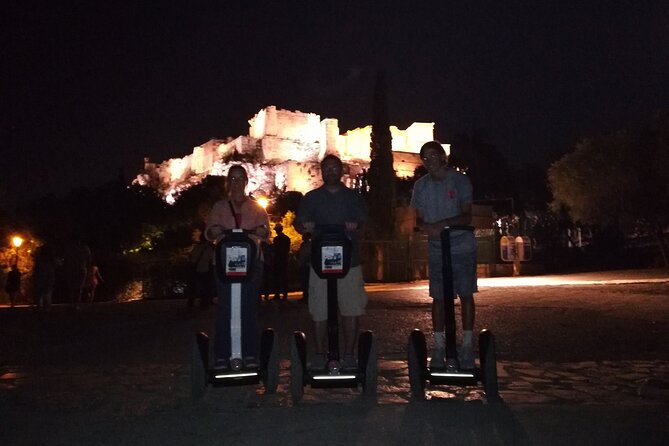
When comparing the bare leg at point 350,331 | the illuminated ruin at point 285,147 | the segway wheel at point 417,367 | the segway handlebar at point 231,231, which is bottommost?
the segway wheel at point 417,367

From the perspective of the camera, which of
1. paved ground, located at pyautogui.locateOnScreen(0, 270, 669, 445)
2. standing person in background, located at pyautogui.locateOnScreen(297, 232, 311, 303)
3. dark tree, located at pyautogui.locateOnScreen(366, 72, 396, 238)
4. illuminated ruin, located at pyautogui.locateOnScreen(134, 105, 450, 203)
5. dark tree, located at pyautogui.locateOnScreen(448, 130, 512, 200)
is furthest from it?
illuminated ruin, located at pyautogui.locateOnScreen(134, 105, 450, 203)

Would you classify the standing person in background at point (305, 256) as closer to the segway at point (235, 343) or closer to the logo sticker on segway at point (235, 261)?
the segway at point (235, 343)

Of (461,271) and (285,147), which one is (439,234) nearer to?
(461,271)

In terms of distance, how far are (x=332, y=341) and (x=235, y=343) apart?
26.8 inches

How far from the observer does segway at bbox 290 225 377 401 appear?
405 centimetres

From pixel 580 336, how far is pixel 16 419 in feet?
18.5

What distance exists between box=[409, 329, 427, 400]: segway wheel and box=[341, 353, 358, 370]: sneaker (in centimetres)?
39

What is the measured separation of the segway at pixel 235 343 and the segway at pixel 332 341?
0.24 metres

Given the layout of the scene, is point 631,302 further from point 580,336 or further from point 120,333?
point 120,333

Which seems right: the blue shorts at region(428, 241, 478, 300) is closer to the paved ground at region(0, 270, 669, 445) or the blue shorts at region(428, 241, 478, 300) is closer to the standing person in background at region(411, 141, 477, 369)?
the standing person in background at region(411, 141, 477, 369)

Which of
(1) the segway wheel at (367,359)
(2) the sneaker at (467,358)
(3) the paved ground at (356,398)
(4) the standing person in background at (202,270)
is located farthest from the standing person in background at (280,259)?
(2) the sneaker at (467,358)

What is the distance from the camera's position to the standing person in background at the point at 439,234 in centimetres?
426

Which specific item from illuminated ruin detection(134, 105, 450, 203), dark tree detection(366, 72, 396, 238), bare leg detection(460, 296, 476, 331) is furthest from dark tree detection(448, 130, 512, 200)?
bare leg detection(460, 296, 476, 331)

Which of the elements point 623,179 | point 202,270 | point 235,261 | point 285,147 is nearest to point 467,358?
point 235,261
